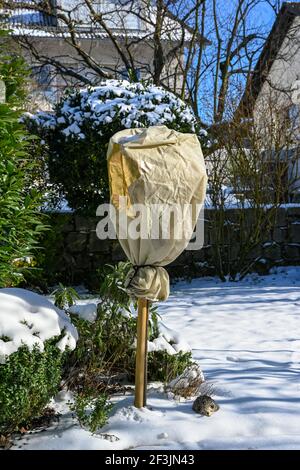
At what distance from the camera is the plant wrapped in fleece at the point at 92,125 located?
6.59 m

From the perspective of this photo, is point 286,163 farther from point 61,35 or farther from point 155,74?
point 61,35

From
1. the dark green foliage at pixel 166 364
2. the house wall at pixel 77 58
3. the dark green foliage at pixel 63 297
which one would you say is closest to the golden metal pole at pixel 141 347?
the dark green foliage at pixel 166 364

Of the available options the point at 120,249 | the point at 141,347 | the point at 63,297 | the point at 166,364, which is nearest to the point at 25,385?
the point at 141,347

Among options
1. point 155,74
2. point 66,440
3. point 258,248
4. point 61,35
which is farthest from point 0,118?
point 61,35

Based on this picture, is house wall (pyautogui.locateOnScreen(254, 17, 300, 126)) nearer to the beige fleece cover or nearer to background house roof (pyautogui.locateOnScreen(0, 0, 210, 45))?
background house roof (pyautogui.locateOnScreen(0, 0, 210, 45))

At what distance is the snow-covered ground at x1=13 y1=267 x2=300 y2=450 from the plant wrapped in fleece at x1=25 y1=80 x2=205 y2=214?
1804 millimetres

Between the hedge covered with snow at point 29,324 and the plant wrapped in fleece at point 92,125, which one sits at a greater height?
the plant wrapped in fleece at point 92,125

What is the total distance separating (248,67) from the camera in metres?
14.0

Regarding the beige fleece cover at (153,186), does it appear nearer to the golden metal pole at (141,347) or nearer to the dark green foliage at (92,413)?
the golden metal pole at (141,347)

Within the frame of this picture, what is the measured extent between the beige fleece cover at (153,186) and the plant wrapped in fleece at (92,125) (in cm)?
358

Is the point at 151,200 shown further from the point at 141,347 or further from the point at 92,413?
the point at 92,413

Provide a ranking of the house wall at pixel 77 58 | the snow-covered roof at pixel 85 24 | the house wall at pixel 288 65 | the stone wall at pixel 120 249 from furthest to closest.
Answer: the house wall at pixel 77 58 < the house wall at pixel 288 65 < the snow-covered roof at pixel 85 24 < the stone wall at pixel 120 249

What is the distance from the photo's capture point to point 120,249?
25.1ft

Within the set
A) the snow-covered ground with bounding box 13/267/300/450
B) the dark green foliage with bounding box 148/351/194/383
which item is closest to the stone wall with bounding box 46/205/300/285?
the snow-covered ground with bounding box 13/267/300/450
